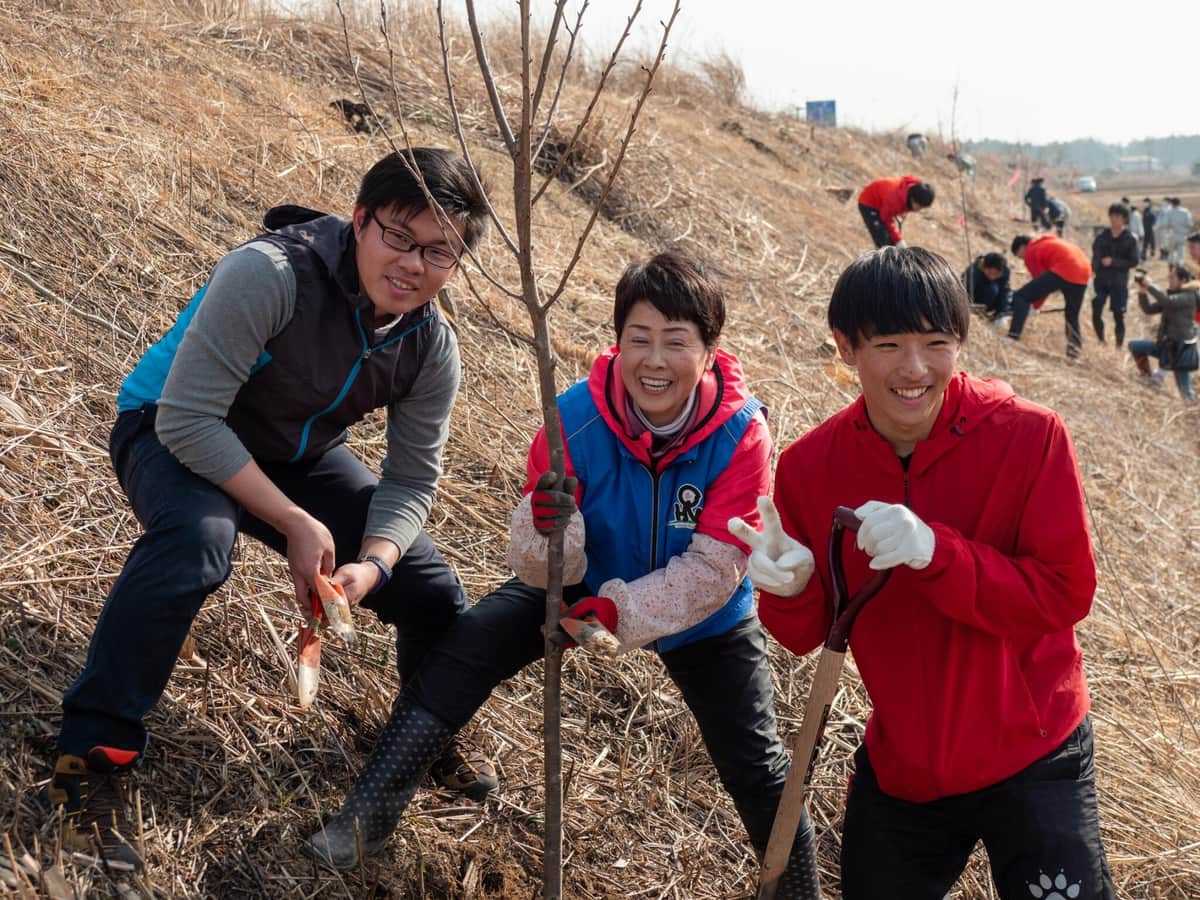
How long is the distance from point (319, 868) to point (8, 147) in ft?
11.5

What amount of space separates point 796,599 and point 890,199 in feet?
31.5

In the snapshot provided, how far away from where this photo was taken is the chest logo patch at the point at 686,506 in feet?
7.36

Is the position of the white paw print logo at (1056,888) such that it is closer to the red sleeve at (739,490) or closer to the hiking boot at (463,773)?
the red sleeve at (739,490)

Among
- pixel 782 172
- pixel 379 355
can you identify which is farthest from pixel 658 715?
pixel 782 172

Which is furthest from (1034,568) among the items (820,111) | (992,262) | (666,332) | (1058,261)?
(820,111)

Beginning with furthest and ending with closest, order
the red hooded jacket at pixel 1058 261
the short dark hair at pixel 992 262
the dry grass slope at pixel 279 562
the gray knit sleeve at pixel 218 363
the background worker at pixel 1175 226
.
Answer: the background worker at pixel 1175 226 < the red hooded jacket at pixel 1058 261 < the short dark hair at pixel 992 262 < the dry grass slope at pixel 279 562 < the gray knit sleeve at pixel 218 363

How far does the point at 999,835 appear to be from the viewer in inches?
74.4

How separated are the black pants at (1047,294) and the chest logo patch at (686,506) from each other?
915 centimetres

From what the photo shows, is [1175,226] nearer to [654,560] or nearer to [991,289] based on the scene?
[991,289]

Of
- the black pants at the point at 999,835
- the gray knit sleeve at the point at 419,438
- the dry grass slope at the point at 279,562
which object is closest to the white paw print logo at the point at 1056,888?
the black pants at the point at 999,835

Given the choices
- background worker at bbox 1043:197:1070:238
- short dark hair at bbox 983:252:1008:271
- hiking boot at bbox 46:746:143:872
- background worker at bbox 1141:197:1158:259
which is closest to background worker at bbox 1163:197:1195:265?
background worker at bbox 1141:197:1158:259

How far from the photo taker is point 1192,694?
3.90 m

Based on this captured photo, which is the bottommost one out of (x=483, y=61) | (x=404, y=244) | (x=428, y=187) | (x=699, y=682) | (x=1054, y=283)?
(x=699, y=682)

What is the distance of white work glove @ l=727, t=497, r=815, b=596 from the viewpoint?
1.89m
